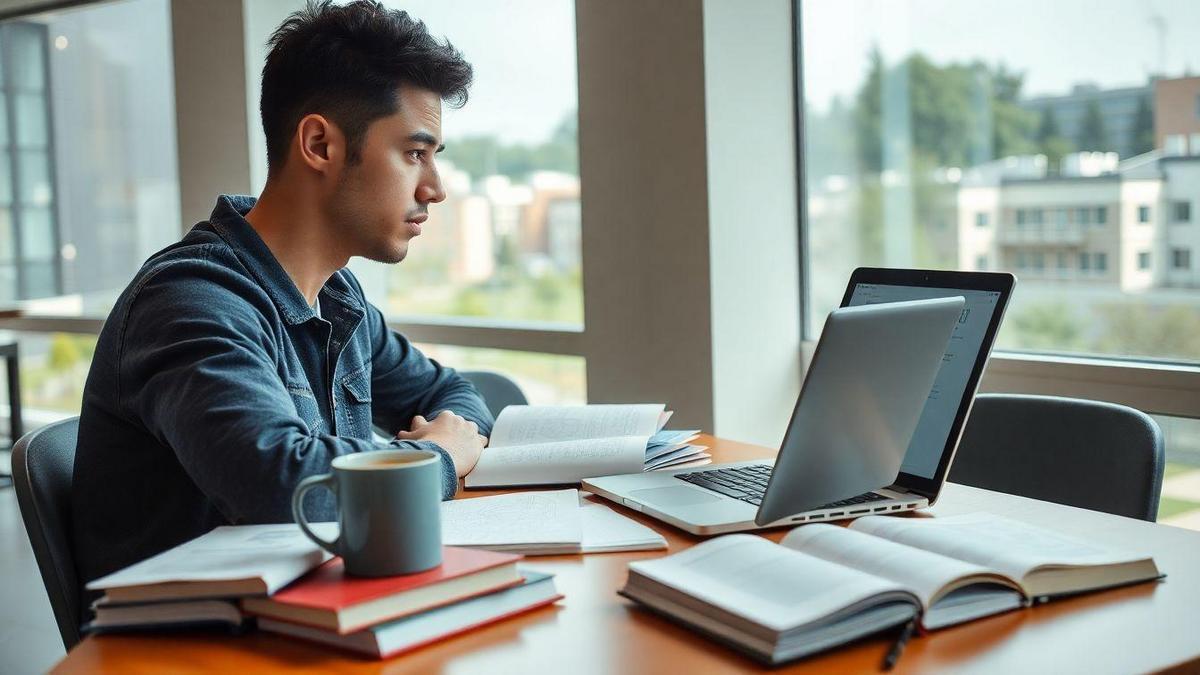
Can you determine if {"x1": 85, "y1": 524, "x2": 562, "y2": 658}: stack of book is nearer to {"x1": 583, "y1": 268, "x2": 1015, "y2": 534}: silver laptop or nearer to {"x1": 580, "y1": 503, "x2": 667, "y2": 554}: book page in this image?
{"x1": 580, "y1": 503, "x2": 667, "y2": 554}: book page

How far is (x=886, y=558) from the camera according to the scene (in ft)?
3.25

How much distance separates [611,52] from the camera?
10.2 feet

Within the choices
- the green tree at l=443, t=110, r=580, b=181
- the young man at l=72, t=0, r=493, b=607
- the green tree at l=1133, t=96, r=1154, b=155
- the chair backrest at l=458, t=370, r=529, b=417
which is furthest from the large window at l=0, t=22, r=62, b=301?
the green tree at l=1133, t=96, r=1154, b=155

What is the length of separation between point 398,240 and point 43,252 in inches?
180

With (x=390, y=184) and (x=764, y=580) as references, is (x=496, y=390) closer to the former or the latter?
(x=390, y=184)

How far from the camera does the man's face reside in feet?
5.45

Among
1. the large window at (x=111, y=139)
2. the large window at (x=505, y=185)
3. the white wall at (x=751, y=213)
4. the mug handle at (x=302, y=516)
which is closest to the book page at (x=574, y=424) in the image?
the mug handle at (x=302, y=516)

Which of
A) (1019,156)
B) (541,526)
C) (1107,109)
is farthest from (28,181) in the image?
(541,526)

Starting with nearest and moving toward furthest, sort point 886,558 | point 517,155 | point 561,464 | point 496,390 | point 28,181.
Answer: point 886,558
point 561,464
point 496,390
point 517,155
point 28,181

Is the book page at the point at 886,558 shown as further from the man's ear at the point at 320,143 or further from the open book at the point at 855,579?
the man's ear at the point at 320,143

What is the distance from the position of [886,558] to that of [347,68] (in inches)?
42.9

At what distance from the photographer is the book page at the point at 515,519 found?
1157 millimetres

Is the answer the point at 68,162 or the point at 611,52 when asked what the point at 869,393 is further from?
the point at 68,162

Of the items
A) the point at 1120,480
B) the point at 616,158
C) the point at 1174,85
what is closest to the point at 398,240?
the point at 1120,480
